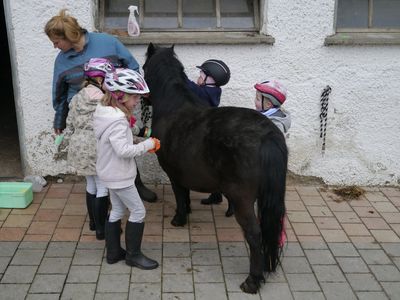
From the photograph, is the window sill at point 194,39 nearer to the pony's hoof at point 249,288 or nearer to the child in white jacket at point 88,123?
A: the child in white jacket at point 88,123

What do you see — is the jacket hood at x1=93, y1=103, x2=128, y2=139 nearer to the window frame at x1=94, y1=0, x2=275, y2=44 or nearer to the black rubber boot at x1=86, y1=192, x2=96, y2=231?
the black rubber boot at x1=86, y1=192, x2=96, y2=231

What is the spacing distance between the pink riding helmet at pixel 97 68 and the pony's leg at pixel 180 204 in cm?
121

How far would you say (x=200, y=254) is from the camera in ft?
13.2

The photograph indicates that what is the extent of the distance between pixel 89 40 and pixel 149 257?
189 centimetres

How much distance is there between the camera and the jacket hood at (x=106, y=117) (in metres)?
3.30

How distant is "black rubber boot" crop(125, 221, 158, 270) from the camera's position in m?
3.71

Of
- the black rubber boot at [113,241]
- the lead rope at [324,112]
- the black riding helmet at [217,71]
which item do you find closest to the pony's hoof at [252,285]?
the black rubber boot at [113,241]

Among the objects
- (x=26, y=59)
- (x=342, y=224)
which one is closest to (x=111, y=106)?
(x=26, y=59)

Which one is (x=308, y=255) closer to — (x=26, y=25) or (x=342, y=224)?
(x=342, y=224)

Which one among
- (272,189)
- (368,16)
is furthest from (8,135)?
(368,16)

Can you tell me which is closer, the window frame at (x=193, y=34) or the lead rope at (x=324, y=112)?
the window frame at (x=193, y=34)

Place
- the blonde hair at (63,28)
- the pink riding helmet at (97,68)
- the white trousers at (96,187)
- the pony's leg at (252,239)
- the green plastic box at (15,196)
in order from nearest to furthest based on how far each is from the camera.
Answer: the pony's leg at (252,239) → the pink riding helmet at (97,68) → the blonde hair at (63,28) → the white trousers at (96,187) → the green plastic box at (15,196)

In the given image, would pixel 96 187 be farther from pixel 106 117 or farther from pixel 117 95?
pixel 117 95

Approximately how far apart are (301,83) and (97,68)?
7.67ft
